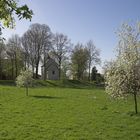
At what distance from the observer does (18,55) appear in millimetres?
88562

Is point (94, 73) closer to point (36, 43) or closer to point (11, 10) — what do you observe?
point (36, 43)

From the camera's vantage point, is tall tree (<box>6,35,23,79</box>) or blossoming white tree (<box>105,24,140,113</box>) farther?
tall tree (<box>6,35,23,79</box>)

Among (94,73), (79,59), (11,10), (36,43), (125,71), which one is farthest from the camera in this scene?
(94,73)

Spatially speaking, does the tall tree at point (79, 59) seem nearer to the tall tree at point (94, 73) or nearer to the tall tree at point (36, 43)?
the tall tree at point (94, 73)

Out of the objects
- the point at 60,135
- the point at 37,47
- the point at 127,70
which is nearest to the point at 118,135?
the point at 60,135

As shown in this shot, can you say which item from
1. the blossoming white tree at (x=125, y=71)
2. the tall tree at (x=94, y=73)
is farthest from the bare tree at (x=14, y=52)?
the blossoming white tree at (x=125, y=71)

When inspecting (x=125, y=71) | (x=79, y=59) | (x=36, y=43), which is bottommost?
(x=125, y=71)

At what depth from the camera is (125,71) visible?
22406mm

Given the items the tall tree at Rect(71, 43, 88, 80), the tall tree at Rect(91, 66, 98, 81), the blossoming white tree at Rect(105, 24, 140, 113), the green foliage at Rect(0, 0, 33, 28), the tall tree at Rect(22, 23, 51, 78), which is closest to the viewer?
the green foliage at Rect(0, 0, 33, 28)

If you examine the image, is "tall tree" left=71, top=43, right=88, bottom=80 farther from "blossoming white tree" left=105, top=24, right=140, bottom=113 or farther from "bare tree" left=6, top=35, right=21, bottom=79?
"blossoming white tree" left=105, top=24, right=140, bottom=113

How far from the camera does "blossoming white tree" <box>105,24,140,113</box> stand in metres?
22.0

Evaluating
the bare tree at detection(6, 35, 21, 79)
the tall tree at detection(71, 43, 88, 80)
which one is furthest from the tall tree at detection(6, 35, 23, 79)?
the tall tree at detection(71, 43, 88, 80)

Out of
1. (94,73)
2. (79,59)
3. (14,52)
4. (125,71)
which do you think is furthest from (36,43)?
(125,71)

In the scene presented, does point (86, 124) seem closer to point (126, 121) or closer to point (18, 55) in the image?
point (126, 121)
